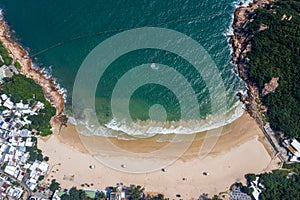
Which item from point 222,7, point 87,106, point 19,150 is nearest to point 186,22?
point 222,7

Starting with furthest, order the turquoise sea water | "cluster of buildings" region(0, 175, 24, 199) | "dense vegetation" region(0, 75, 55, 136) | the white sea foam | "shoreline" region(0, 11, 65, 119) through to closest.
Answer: "shoreline" region(0, 11, 65, 119) → the turquoise sea water → the white sea foam → "dense vegetation" region(0, 75, 55, 136) → "cluster of buildings" region(0, 175, 24, 199)

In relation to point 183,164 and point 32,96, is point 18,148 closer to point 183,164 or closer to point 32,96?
point 32,96

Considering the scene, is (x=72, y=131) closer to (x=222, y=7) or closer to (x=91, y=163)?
(x=91, y=163)

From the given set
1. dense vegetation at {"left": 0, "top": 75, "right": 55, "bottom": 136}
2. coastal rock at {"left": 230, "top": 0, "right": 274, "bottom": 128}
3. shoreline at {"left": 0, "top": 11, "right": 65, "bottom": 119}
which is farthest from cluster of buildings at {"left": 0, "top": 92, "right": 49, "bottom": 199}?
coastal rock at {"left": 230, "top": 0, "right": 274, "bottom": 128}

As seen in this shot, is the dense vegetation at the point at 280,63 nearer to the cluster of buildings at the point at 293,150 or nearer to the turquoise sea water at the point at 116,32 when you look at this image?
the cluster of buildings at the point at 293,150

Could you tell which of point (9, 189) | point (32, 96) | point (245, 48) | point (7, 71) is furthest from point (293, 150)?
point (7, 71)

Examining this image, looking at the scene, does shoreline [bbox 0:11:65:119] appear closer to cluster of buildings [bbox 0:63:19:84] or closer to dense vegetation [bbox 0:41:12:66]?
dense vegetation [bbox 0:41:12:66]
